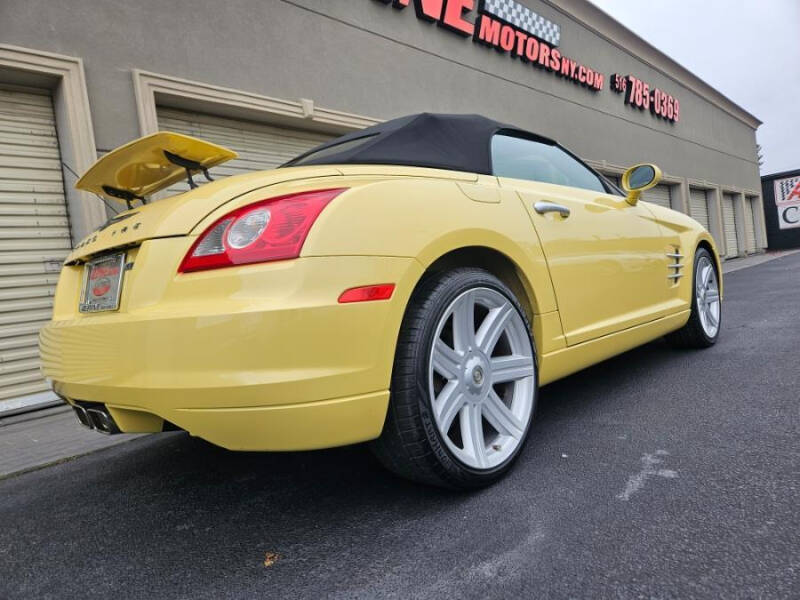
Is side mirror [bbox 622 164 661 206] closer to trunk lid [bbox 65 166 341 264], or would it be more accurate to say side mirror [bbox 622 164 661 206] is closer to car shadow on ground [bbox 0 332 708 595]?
car shadow on ground [bbox 0 332 708 595]

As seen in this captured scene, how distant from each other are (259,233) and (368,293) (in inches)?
13.9

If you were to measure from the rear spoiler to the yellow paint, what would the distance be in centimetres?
25

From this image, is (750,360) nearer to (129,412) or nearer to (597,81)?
(129,412)

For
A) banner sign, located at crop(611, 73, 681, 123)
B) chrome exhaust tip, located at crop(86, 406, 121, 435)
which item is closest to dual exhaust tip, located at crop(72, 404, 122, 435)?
chrome exhaust tip, located at crop(86, 406, 121, 435)

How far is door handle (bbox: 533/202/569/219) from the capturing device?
2.23 meters

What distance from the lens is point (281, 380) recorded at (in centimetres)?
138

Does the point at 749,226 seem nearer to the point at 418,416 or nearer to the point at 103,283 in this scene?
the point at 418,416

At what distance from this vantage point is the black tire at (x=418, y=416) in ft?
5.10

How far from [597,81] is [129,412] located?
13.0 meters

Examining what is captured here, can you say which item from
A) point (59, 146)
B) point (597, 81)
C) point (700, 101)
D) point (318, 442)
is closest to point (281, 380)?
point (318, 442)

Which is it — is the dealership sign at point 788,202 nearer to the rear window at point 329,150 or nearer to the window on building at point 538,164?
the window on building at point 538,164

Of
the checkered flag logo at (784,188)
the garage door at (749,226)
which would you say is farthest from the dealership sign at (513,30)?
the checkered flag logo at (784,188)

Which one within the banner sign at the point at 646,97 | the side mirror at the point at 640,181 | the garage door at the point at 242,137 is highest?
the banner sign at the point at 646,97

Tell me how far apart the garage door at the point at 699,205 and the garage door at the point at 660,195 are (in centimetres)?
135
